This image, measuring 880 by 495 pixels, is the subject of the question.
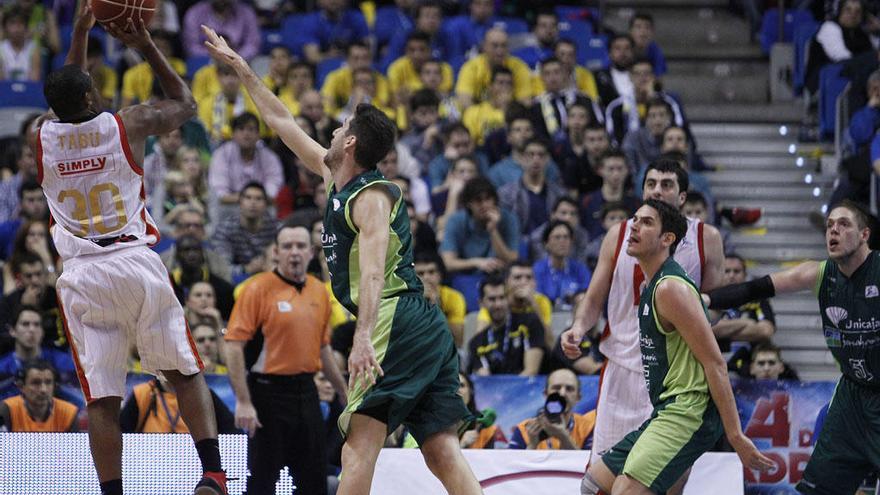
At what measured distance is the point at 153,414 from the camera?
10.0 meters

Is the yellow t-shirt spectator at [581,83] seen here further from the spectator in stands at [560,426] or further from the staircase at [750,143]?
the spectator in stands at [560,426]

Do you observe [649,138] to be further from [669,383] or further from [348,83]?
Result: [669,383]

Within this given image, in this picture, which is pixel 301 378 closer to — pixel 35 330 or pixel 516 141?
pixel 35 330

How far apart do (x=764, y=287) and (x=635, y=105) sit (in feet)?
24.5

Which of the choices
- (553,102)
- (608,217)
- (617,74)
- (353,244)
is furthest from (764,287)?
(617,74)

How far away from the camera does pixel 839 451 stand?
8.34 m

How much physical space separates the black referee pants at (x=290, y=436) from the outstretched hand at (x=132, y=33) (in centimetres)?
322

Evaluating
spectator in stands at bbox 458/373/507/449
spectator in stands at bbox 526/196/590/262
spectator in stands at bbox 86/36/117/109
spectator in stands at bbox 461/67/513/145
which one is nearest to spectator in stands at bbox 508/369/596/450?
spectator in stands at bbox 458/373/507/449

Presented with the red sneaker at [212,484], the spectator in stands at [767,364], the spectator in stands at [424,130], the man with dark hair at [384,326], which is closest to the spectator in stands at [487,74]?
the spectator in stands at [424,130]

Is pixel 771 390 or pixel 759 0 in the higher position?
pixel 759 0

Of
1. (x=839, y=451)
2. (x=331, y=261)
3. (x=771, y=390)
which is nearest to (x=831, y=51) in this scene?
(x=771, y=390)

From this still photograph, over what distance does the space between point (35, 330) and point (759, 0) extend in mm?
10460

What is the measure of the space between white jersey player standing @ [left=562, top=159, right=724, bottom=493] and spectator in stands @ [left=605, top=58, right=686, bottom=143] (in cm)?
696

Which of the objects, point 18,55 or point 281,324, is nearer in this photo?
point 281,324
